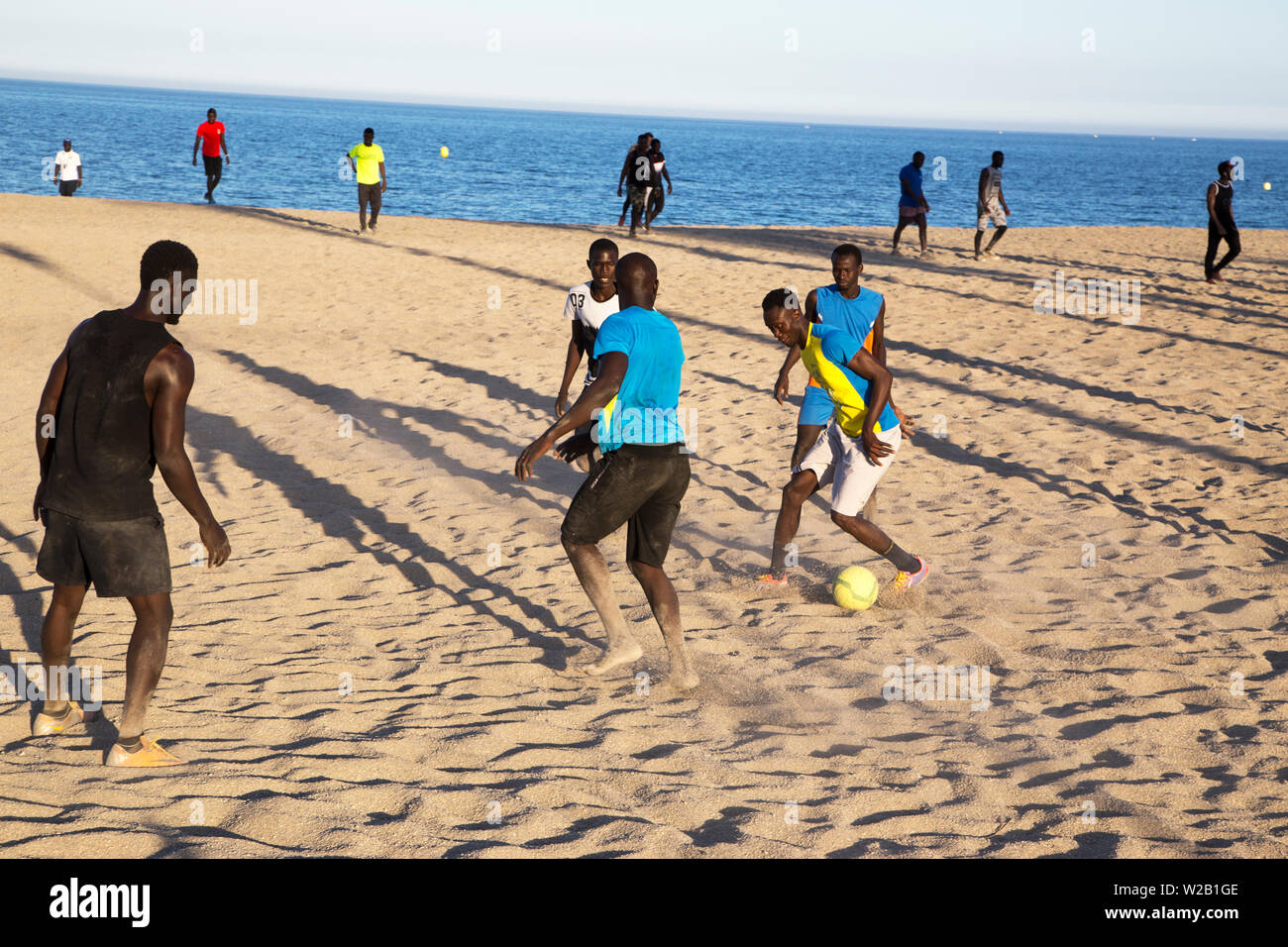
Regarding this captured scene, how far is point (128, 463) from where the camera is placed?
11.7 feet

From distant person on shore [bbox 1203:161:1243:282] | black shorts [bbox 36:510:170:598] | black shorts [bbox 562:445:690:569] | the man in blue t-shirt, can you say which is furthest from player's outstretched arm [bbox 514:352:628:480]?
distant person on shore [bbox 1203:161:1243:282]

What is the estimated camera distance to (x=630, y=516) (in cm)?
452

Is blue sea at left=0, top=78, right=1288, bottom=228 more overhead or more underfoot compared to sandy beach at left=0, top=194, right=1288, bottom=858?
more overhead

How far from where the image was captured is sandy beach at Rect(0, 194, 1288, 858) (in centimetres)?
358

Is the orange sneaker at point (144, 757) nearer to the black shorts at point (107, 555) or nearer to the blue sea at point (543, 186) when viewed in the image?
the black shorts at point (107, 555)

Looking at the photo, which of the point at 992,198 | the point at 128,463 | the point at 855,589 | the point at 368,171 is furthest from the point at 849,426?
the point at 368,171

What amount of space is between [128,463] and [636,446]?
1922 millimetres

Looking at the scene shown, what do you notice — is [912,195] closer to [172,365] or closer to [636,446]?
[636,446]

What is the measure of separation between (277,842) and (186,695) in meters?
1.45

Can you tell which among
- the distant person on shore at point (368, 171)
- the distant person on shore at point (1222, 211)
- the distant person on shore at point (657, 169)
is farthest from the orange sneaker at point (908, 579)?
the distant person on shore at point (368, 171)

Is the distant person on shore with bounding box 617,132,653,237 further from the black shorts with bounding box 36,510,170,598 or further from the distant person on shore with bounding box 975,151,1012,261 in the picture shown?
the black shorts with bounding box 36,510,170,598

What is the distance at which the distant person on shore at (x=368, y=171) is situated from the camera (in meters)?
18.1

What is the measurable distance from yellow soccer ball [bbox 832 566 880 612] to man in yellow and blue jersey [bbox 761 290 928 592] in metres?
0.17
